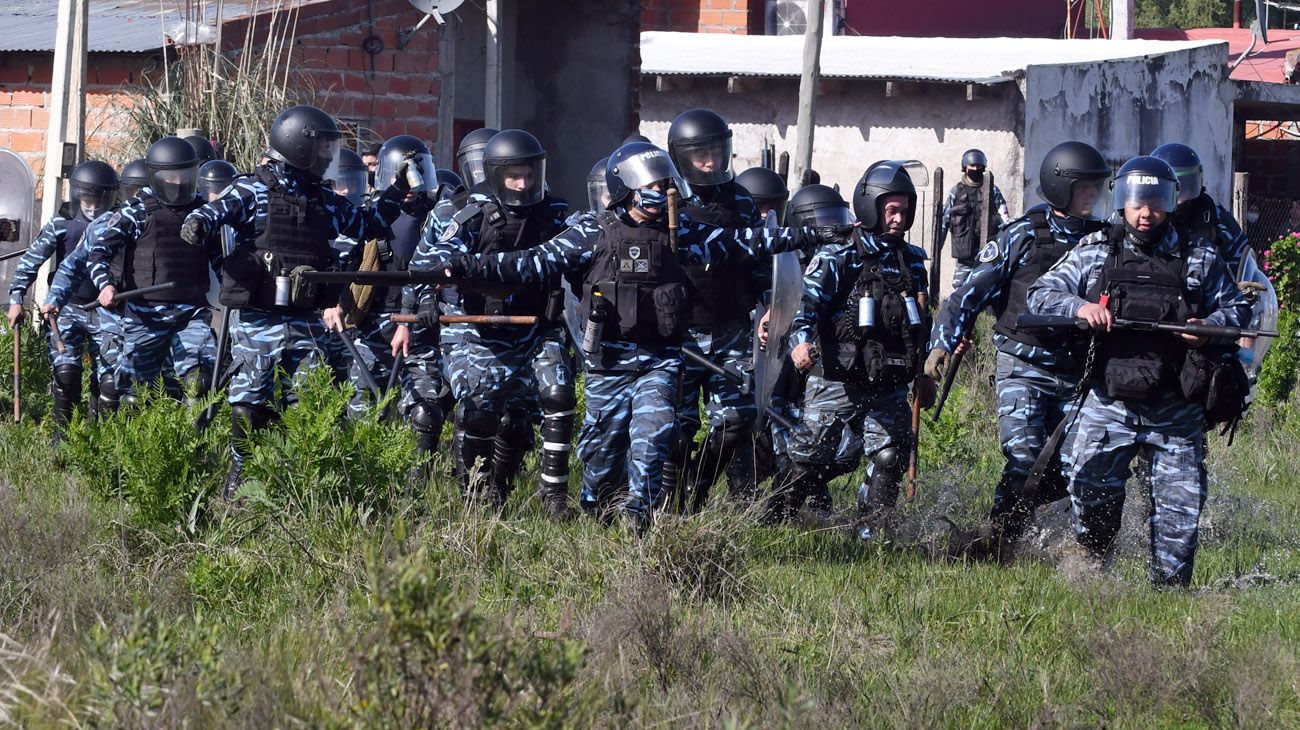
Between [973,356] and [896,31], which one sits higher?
[896,31]

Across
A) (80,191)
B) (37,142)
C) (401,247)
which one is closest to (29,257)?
(80,191)

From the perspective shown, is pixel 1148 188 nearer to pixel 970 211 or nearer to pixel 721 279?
pixel 721 279

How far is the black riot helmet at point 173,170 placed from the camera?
31.6 feet

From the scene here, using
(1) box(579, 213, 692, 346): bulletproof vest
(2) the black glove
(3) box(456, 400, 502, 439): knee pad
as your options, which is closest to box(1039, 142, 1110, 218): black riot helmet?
(1) box(579, 213, 692, 346): bulletproof vest

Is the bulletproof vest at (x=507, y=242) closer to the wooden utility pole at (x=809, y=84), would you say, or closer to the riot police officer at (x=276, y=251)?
the riot police officer at (x=276, y=251)

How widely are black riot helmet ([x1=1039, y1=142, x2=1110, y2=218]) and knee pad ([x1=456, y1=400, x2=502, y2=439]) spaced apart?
9.26ft

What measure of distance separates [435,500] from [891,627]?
2125mm

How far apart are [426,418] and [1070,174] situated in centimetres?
375

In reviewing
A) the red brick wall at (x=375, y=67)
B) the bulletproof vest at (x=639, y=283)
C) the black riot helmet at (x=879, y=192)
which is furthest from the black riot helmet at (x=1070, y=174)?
the red brick wall at (x=375, y=67)

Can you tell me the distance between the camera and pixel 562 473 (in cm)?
807

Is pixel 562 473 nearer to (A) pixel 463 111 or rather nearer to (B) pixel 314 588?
(B) pixel 314 588

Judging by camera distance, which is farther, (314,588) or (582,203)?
(582,203)

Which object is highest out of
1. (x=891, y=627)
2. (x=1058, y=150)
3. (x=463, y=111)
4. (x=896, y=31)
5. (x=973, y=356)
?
(x=896, y=31)

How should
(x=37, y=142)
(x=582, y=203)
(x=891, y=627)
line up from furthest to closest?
(x=582, y=203) → (x=37, y=142) → (x=891, y=627)
